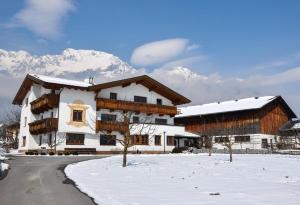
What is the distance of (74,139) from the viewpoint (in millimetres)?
47094

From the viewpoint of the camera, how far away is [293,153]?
4056 cm

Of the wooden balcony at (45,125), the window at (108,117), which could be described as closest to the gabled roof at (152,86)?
the window at (108,117)

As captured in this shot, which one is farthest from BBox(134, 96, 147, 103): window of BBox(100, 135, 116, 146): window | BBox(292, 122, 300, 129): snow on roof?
BBox(292, 122, 300, 129): snow on roof

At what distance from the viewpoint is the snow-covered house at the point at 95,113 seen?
46344mm

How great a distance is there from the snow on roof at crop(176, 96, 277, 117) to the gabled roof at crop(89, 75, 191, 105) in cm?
779

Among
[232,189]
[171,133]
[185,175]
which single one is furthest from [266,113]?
[232,189]

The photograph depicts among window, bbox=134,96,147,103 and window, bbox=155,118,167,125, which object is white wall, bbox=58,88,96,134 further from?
window, bbox=155,118,167,125

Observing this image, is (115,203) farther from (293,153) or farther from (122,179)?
(293,153)

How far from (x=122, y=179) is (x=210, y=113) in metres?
44.3

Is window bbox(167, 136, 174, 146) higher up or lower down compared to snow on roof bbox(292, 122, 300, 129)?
lower down

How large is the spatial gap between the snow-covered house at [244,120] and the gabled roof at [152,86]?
669cm

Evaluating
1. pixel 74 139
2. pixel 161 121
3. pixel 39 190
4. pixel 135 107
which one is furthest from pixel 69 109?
pixel 39 190

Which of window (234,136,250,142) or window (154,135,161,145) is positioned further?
window (234,136,250,142)

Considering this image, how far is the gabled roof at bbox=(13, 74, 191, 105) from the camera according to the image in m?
46.2
